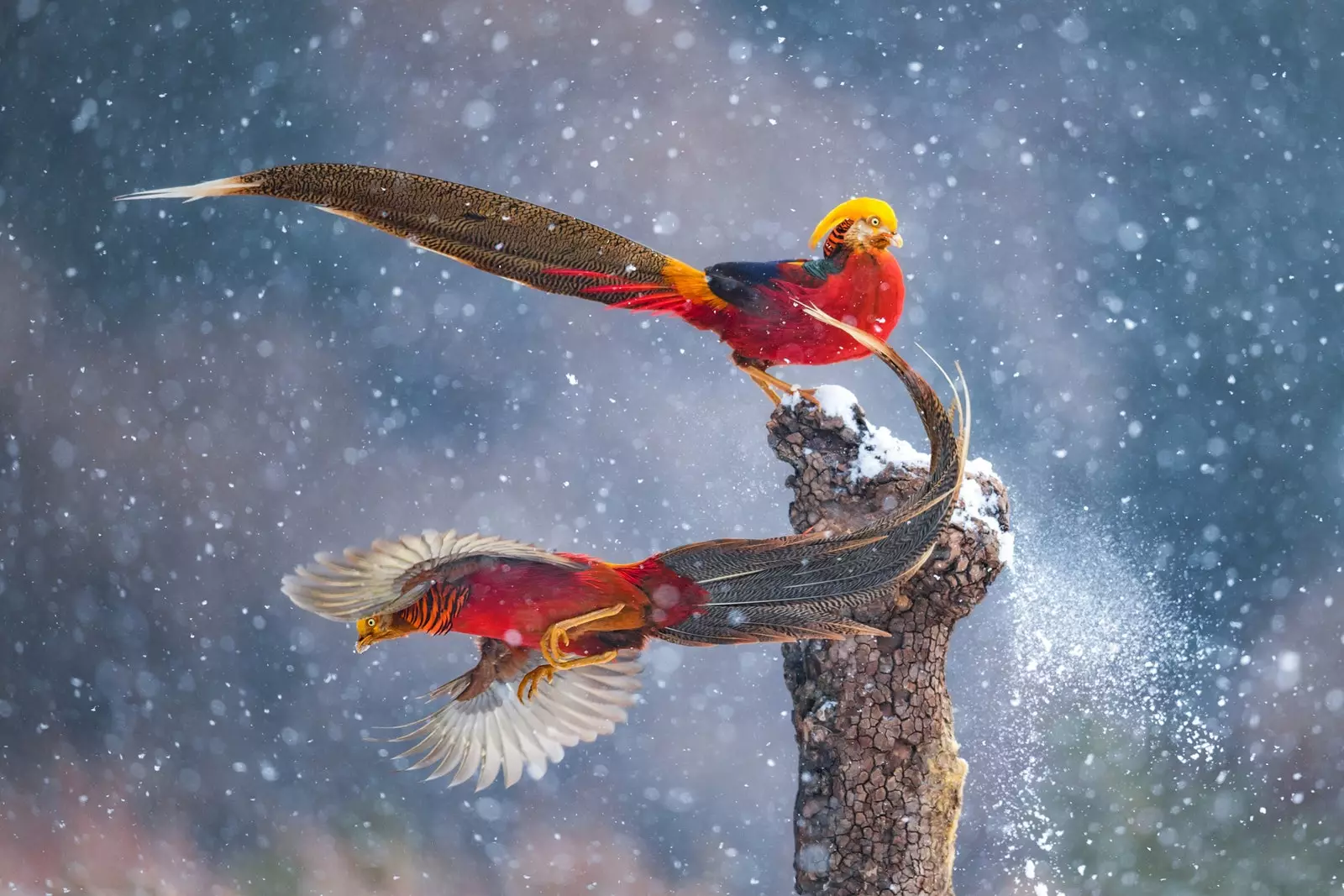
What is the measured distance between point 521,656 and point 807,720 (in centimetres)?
61

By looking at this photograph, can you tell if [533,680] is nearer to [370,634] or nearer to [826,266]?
[370,634]

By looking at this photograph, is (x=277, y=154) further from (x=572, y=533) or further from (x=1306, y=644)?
(x=1306, y=644)

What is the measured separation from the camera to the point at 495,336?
124 inches

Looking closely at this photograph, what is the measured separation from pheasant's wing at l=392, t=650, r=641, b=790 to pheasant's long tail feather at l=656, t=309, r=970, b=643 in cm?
31

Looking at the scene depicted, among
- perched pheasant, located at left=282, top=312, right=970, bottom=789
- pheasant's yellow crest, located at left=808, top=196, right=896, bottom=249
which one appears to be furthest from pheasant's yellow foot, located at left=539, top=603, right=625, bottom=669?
pheasant's yellow crest, located at left=808, top=196, right=896, bottom=249

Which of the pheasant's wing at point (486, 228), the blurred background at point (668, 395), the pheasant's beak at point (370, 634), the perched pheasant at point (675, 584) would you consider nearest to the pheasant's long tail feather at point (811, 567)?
the perched pheasant at point (675, 584)

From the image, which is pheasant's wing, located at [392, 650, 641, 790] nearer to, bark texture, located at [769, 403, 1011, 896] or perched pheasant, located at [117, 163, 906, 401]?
bark texture, located at [769, 403, 1011, 896]

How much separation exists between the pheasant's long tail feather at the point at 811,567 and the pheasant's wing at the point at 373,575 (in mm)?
420

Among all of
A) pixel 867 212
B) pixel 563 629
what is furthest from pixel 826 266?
pixel 563 629

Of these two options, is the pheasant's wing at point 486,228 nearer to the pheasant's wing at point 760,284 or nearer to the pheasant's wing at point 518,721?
the pheasant's wing at point 760,284

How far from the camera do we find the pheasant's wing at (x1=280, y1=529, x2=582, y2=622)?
1.68m

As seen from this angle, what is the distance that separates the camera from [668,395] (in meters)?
3.05

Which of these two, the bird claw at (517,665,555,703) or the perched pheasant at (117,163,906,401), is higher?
the perched pheasant at (117,163,906,401)

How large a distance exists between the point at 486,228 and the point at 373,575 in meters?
0.62
